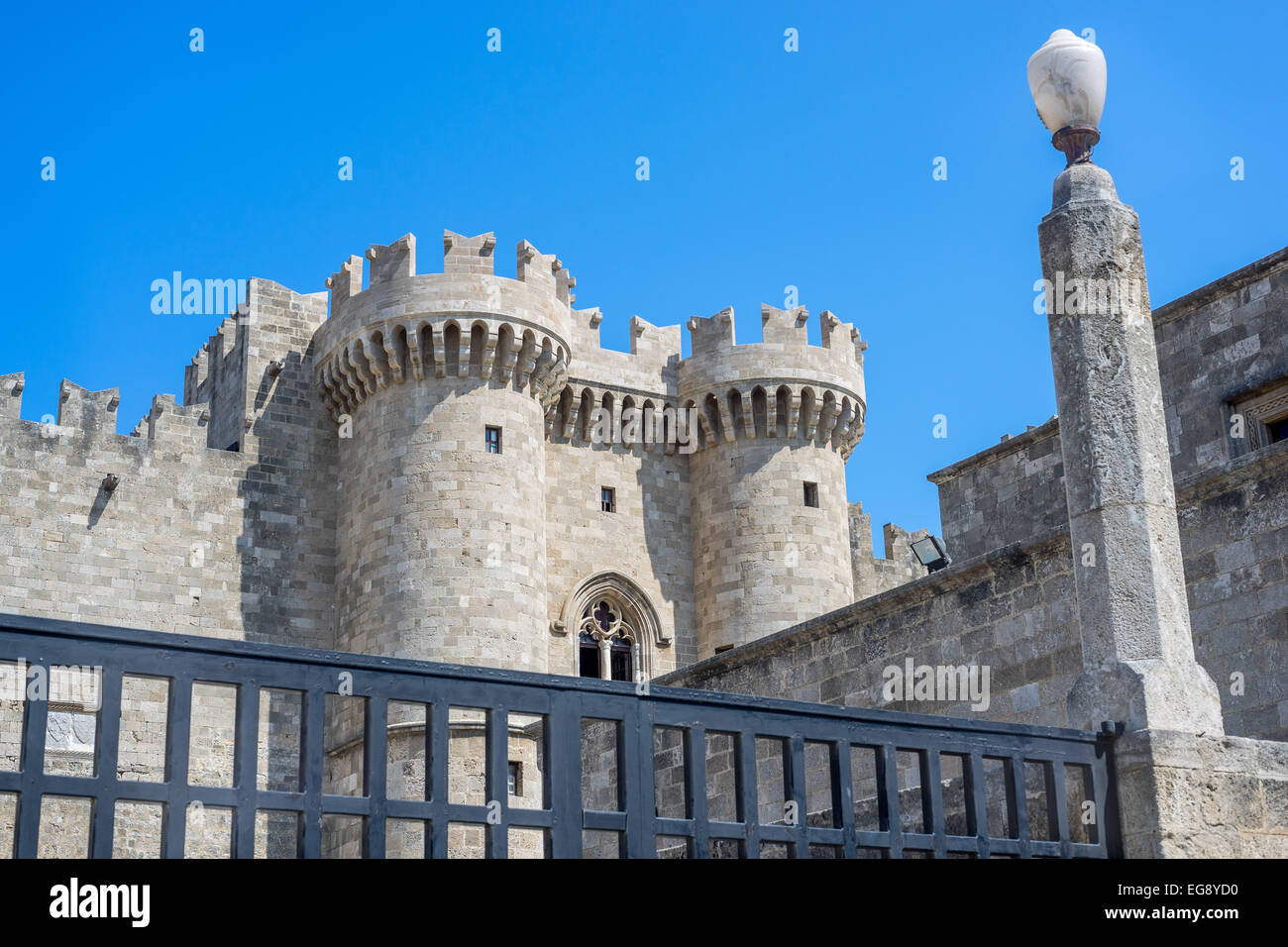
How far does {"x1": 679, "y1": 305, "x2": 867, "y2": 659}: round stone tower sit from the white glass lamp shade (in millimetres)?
18028

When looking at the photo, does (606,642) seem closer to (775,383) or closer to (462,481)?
(462,481)


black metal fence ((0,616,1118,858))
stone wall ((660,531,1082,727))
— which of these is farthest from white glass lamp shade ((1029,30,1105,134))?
stone wall ((660,531,1082,727))

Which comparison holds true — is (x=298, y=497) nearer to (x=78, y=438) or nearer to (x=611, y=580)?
(x=78, y=438)

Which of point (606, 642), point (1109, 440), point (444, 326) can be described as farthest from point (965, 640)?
point (606, 642)

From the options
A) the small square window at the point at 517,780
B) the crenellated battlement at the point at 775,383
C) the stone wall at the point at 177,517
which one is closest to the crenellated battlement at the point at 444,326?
the stone wall at the point at 177,517

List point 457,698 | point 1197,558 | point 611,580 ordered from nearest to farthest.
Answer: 1. point 457,698
2. point 1197,558
3. point 611,580

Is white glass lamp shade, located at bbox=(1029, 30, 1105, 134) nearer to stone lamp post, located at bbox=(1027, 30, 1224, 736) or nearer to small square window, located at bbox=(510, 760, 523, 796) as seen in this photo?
stone lamp post, located at bbox=(1027, 30, 1224, 736)

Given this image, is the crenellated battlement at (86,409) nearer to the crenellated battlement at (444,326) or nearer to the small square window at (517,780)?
the crenellated battlement at (444,326)

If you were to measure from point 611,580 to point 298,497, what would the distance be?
4928 millimetres

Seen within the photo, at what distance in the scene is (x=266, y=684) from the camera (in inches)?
173

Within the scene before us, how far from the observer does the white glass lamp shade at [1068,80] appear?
6.35 m

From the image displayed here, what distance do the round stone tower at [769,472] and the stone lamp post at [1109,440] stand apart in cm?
1802

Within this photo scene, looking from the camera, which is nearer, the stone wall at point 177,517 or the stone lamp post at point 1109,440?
the stone lamp post at point 1109,440
